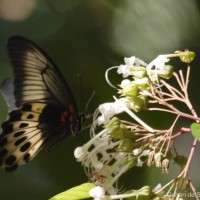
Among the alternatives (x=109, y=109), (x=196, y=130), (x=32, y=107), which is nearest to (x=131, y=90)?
(x=109, y=109)

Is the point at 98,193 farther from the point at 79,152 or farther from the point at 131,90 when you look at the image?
the point at 131,90

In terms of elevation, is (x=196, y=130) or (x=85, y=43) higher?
(x=85, y=43)

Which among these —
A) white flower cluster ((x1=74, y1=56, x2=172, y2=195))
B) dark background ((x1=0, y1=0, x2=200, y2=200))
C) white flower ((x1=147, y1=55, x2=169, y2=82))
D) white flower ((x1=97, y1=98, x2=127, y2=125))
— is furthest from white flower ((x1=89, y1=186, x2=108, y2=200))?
dark background ((x1=0, y1=0, x2=200, y2=200))

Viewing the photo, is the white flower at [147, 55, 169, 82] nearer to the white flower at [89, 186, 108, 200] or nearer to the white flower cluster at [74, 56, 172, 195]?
the white flower cluster at [74, 56, 172, 195]

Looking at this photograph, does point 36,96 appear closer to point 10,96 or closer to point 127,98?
point 10,96

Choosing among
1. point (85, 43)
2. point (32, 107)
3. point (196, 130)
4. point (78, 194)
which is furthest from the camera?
point (85, 43)

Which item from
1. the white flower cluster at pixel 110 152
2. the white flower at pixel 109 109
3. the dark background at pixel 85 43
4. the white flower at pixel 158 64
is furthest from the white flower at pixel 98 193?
the dark background at pixel 85 43
